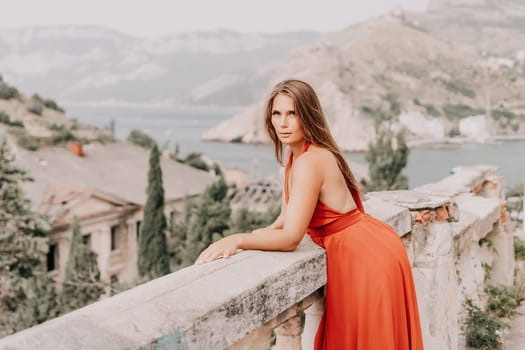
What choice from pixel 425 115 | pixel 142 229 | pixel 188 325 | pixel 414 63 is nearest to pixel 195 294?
pixel 188 325

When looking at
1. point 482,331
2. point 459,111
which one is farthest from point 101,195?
point 459,111

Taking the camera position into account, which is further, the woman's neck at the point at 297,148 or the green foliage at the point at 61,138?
the green foliage at the point at 61,138

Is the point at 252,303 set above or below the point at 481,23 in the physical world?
below

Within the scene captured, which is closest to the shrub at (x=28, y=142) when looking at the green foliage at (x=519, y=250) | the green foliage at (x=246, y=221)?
the green foliage at (x=246, y=221)

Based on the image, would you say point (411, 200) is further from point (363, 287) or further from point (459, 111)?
point (459, 111)

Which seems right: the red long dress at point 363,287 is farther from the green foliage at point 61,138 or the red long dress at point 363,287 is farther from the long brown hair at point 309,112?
the green foliage at point 61,138

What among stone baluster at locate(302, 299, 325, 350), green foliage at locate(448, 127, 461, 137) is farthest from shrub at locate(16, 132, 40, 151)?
green foliage at locate(448, 127, 461, 137)

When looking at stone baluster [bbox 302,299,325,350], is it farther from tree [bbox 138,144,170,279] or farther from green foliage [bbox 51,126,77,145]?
green foliage [bbox 51,126,77,145]

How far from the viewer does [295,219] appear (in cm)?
268

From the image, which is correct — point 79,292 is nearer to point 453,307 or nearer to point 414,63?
point 453,307

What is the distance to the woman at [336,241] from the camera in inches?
106

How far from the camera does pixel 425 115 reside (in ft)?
393

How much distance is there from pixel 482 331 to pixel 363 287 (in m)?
2.32

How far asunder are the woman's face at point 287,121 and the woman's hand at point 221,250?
0.55 m
